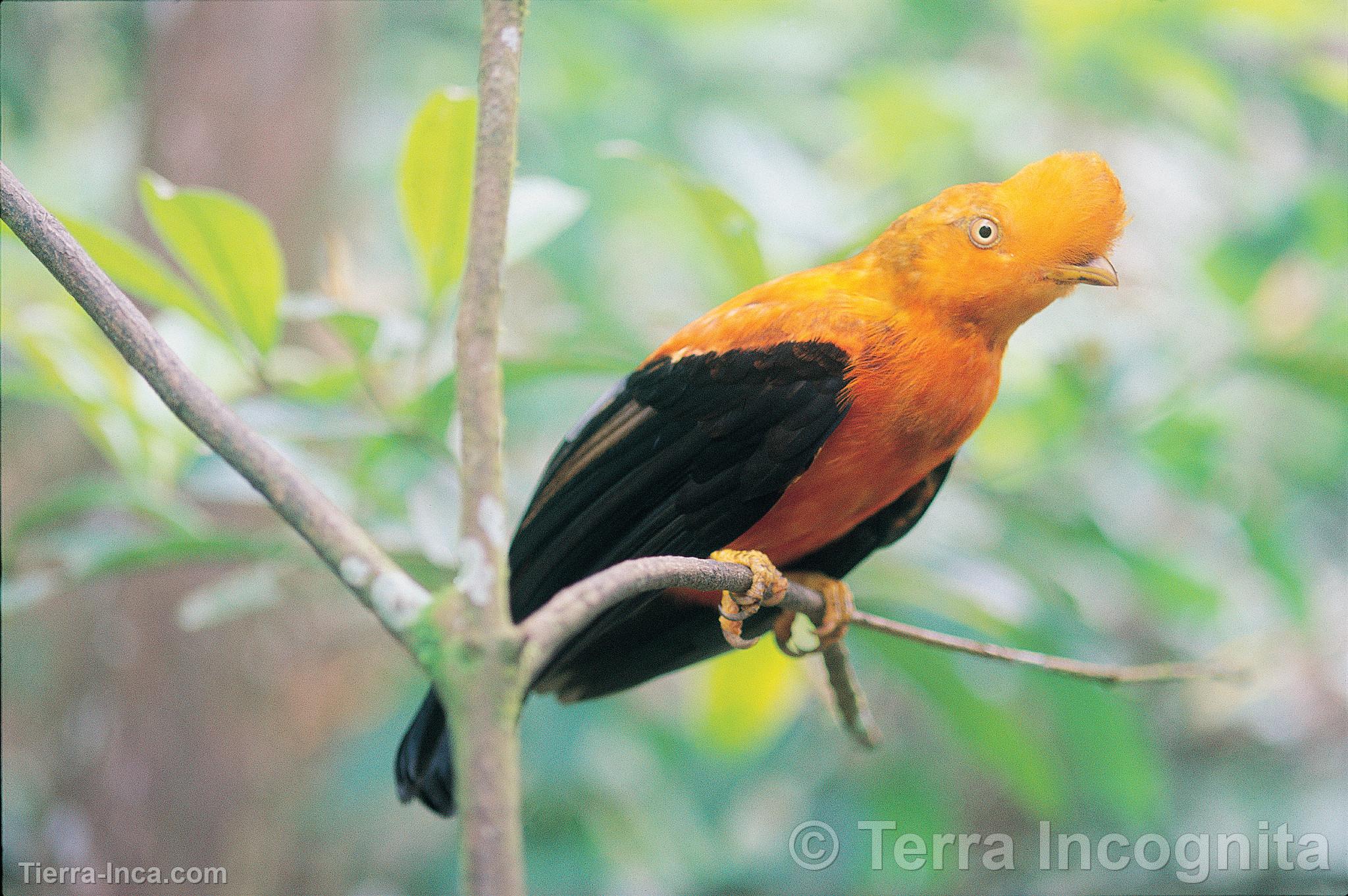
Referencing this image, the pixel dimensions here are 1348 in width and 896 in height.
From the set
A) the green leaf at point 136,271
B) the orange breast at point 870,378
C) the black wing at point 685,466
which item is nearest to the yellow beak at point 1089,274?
the orange breast at point 870,378

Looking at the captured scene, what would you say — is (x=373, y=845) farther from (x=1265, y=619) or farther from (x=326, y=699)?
(x=1265, y=619)

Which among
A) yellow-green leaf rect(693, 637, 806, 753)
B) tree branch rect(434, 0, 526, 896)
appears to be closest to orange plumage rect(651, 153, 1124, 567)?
tree branch rect(434, 0, 526, 896)

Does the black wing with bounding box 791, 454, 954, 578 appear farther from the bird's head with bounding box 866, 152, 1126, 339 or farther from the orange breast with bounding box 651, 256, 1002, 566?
the bird's head with bounding box 866, 152, 1126, 339

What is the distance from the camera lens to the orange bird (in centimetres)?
117

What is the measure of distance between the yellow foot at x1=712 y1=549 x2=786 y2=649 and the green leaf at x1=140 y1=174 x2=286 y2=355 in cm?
77

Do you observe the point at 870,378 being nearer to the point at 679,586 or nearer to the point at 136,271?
the point at 679,586

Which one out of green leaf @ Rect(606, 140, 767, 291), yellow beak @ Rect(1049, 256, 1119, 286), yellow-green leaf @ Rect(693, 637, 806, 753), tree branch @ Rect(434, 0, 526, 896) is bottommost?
tree branch @ Rect(434, 0, 526, 896)

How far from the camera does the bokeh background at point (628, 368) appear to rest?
1.77 metres

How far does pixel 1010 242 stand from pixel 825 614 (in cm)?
57

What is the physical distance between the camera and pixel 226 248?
4.74 feet

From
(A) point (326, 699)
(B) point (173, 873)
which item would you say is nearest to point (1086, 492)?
(A) point (326, 699)

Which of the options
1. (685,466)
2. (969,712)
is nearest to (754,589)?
(685,466)

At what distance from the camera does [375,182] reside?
4.16 m

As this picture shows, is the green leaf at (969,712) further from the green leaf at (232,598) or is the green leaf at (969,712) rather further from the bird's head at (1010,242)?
the green leaf at (232,598)
